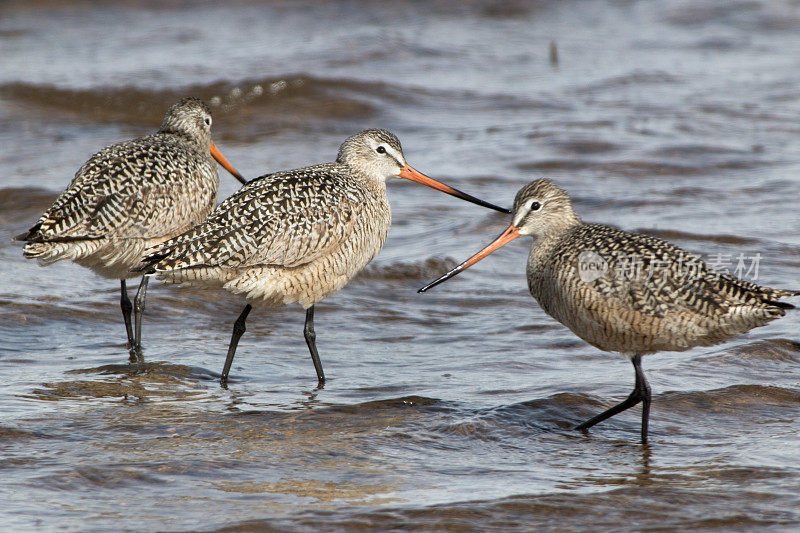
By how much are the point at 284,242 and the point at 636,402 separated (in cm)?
197

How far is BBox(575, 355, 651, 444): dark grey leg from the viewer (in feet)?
16.6

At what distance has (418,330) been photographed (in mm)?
6887

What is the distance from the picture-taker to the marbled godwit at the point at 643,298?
15.9 feet

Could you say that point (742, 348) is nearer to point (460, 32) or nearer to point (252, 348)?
point (252, 348)

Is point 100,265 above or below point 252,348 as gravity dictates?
above

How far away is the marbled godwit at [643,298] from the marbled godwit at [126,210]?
2483 millimetres

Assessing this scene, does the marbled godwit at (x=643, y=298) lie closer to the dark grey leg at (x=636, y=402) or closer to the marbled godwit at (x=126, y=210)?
the dark grey leg at (x=636, y=402)

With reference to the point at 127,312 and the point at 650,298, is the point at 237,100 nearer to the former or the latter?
the point at 127,312

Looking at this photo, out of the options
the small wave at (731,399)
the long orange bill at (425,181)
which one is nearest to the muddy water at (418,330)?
the small wave at (731,399)

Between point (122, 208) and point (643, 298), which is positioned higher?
point (122, 208)

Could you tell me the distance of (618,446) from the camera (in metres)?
5.06

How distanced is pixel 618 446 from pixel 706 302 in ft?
2.61

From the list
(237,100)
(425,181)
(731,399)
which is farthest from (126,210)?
(237,100)

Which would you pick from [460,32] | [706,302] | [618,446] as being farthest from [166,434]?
[460,32]
